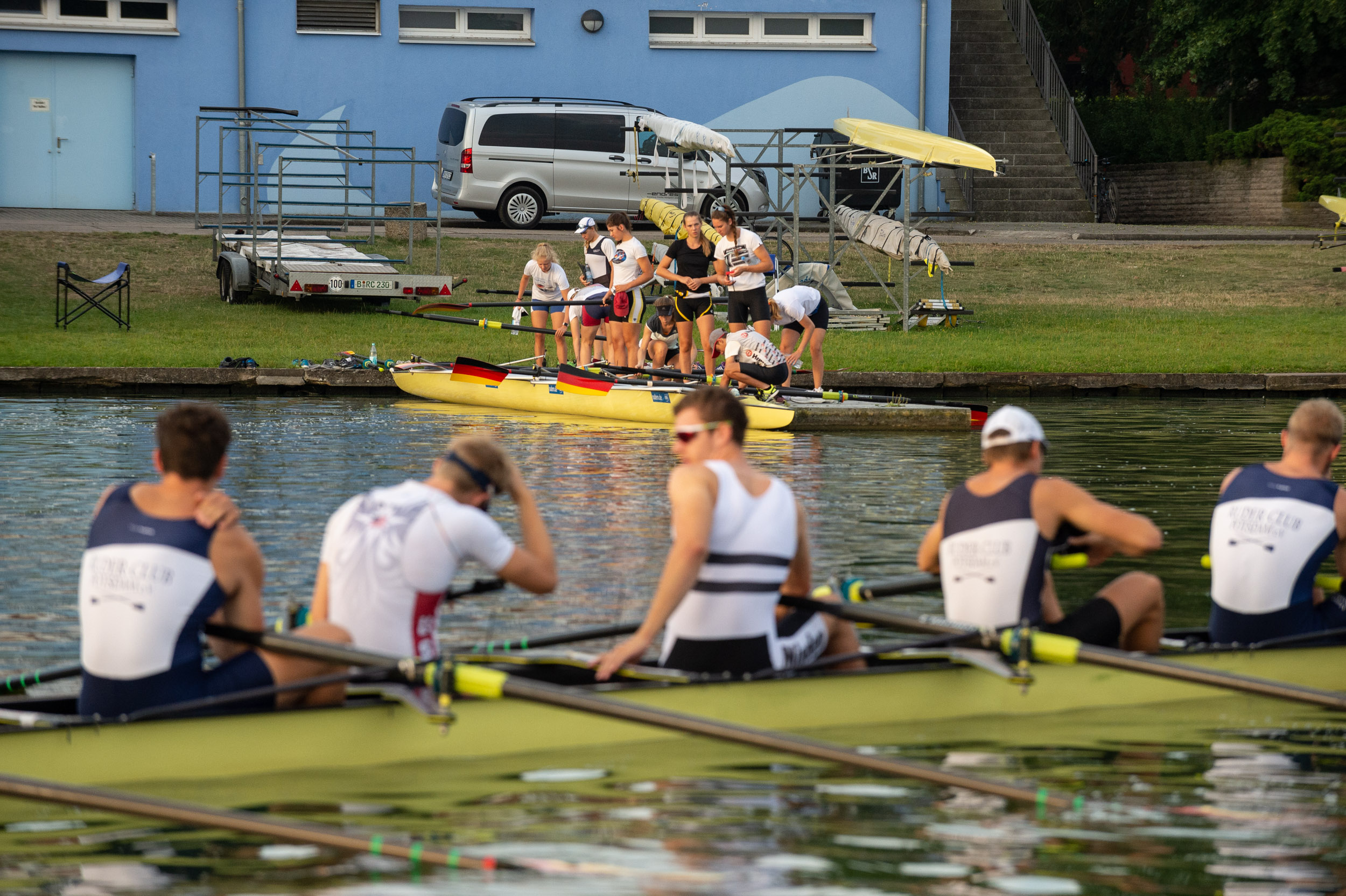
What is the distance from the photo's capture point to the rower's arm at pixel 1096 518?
6.22 m

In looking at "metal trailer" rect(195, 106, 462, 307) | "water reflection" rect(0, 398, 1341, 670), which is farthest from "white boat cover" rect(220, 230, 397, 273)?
"water reflection" rect(0, 398, 1341, 670)

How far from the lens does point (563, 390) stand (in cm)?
1692

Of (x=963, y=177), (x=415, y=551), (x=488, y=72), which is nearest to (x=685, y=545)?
(x=415, y=551)

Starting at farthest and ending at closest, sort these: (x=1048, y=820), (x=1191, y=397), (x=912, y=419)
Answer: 1. (x=1191, y=397)
2. (x=912, y=419)
3. (x=1048, y=820)

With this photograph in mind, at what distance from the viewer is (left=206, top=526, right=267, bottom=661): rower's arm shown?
5449 millimetres

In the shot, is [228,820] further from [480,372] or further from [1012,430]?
[480,372]

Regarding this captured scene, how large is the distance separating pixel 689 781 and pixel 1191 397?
1457 cm

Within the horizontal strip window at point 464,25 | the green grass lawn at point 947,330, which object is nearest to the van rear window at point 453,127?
the green grass lawn at point 947,330

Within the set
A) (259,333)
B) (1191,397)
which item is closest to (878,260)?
(1191,397)

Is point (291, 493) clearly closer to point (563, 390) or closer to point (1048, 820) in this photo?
point (563, 390)

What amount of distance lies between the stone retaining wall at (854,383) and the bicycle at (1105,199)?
16.0 m

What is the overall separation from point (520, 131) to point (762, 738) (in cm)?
2292

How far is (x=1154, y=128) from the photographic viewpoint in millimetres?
36531

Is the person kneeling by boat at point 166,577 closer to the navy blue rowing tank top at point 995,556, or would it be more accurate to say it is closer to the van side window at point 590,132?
the navy blue rowing tank top at point 995,556
